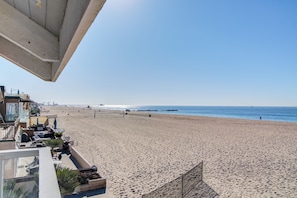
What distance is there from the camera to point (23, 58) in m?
1.93

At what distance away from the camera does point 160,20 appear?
1254 centimetres

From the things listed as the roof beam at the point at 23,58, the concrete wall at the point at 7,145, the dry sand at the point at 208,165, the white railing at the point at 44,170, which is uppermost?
the roof beam at the point at 23,58

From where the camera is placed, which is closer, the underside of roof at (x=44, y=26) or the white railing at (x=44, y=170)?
the white railing at (x=44, y=170)

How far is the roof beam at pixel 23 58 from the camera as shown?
1.86 metres

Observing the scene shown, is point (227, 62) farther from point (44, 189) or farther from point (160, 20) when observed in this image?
point (44, 189)

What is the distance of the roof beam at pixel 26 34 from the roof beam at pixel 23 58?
0.68m

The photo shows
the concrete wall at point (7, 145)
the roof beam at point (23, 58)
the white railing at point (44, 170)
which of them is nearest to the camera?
the white railing at point (44, 170)

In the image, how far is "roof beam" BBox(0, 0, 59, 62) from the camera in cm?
119

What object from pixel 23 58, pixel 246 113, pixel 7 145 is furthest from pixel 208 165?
pixel 246 113

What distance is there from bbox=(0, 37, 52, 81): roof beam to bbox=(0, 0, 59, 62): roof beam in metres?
0.68

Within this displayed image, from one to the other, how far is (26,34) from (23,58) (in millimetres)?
787

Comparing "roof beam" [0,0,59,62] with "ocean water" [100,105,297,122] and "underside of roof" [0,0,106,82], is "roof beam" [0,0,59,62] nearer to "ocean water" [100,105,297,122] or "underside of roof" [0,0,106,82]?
"underside of roof" [0,0,106,82]

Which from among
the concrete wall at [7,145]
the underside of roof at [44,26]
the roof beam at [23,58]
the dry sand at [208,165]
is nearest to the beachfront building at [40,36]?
the underside of roof at [44,26]

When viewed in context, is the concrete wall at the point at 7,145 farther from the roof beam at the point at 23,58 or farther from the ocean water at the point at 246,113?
the ocean water at the point at 246,113
